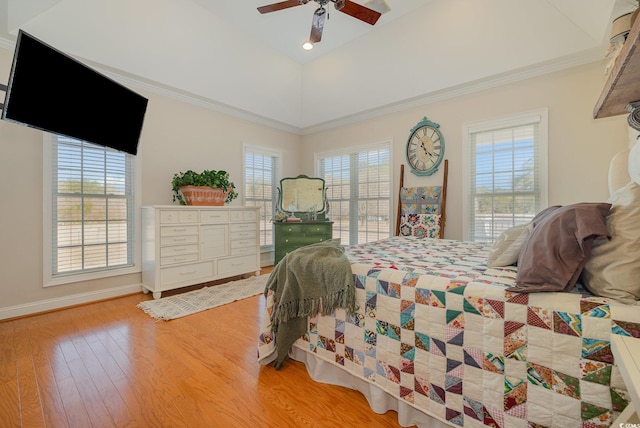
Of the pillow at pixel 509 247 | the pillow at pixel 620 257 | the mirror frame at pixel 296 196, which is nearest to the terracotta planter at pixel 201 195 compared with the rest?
the mirror frame at pixel 296 196

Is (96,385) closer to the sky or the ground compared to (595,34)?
closer to the ground

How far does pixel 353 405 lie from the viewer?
154 centimetres

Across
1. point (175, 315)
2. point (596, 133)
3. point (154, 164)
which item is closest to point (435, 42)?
point (596, 133)

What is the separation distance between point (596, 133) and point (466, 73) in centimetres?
151

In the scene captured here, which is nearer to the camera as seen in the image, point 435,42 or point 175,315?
point 175,315

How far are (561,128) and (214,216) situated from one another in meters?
4.24

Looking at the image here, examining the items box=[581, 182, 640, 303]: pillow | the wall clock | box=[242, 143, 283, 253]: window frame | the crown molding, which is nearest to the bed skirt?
box=[581, 182, 640, 303]: pillow

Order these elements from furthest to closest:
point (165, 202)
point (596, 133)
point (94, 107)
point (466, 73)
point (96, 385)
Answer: point (165, 202) → point (466, 73) → point (596, 133) → point (94, 107) → point (96, 385)

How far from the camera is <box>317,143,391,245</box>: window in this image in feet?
14.8

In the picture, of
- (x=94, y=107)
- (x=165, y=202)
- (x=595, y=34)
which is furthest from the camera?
(x=165, y=202)

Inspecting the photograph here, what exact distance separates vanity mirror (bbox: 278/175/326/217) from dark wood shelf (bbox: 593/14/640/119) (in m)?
3.56

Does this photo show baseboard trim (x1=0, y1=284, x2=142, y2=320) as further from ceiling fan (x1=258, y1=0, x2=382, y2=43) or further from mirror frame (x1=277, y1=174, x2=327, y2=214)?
ceiling fan (x1=258, y1=0, x2=382, y2=43)

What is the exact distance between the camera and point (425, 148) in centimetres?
395

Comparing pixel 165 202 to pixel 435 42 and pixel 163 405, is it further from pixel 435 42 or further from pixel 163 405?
pixel 435 42
